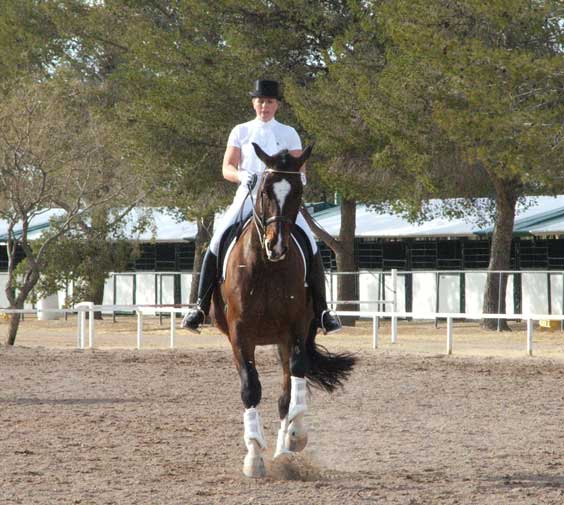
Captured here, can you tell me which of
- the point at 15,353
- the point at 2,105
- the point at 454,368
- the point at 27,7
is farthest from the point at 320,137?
the point at 27,7

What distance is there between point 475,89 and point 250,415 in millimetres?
15671

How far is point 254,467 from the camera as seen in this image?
27.6ft

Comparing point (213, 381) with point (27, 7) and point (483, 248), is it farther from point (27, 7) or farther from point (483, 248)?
point (27, 7)

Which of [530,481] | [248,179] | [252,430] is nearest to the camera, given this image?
[530,481]

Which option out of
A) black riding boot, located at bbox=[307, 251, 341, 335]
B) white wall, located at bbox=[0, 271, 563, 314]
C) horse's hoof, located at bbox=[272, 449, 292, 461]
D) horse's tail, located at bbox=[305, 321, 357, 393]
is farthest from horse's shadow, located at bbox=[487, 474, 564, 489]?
white wall, located at bbox=[0, 271, 563, 314]

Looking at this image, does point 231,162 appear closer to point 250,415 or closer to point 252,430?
point 250,415

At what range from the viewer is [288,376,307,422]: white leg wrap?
8.93m

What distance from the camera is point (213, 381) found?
54.4 ft

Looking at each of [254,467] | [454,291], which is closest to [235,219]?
[254,467]

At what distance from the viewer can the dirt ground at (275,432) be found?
25.2 feet

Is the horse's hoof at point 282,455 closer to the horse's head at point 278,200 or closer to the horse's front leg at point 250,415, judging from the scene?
the horse's front leg at point 250,415

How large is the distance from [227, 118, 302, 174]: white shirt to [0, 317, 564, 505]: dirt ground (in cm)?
226

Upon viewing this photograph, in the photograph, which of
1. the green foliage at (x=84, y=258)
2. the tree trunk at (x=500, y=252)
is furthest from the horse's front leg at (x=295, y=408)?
the green foliage at (x=84, y=258)

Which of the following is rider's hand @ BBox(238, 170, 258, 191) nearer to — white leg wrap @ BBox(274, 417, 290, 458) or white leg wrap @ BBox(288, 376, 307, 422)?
white leg wrap @ BBox(288, 376, 307, 422)
